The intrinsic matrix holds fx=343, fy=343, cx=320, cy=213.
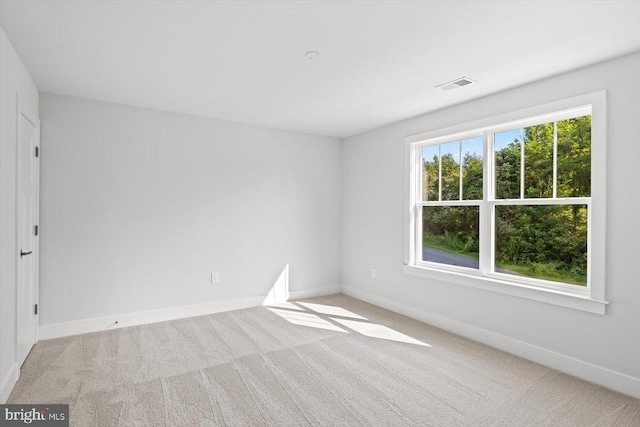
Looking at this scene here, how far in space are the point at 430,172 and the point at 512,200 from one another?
113cm

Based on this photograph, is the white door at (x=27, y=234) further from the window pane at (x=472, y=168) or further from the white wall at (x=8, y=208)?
the window pane at (x=472, y=168)

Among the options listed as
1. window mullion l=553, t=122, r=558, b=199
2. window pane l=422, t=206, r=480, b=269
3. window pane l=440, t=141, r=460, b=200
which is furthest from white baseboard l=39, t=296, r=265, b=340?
window mullion l=553, t=122, r=558, b=199

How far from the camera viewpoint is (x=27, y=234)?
3.06 meters

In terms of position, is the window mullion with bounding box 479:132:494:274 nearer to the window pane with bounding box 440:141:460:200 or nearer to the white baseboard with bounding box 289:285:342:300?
the window pane with bounding box 440:141:460:200

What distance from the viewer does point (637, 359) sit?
2500 millimetres

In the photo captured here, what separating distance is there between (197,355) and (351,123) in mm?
3307

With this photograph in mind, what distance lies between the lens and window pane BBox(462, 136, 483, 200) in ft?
12.2

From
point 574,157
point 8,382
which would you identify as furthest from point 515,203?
point 8,382

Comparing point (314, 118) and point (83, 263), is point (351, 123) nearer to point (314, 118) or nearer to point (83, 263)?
point (314, 118)

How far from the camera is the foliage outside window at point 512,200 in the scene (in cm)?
296

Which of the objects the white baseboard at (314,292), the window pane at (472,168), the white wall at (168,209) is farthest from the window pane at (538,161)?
the white baseboard at (314,292)

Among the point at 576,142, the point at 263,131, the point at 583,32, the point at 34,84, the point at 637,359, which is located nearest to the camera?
the point at 583,32

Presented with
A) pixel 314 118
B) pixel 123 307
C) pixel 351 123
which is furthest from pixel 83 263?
pixel 351 123
